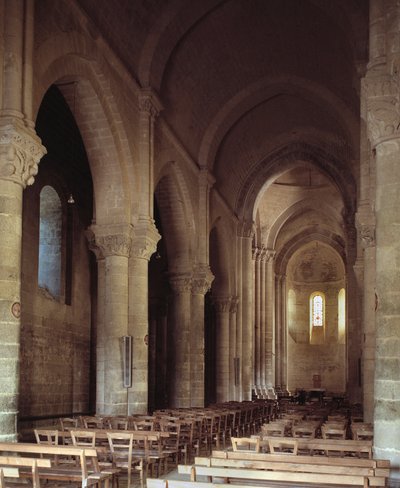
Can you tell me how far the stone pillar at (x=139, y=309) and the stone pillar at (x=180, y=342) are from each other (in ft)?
22.6

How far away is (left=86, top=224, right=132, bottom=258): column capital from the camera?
20992mm

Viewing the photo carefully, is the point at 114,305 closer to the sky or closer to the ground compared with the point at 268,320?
closer to the sky

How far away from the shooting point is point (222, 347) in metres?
36.1

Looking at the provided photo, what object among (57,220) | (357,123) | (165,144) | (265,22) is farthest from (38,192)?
(357,123)

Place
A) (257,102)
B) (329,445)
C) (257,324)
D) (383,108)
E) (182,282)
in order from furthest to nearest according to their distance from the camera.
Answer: (257,324), (257,102), (182,282), (383,108), (329,445)

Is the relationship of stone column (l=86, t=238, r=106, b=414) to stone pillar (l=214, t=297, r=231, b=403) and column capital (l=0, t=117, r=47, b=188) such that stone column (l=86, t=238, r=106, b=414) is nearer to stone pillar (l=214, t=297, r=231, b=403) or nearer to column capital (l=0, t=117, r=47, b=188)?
column capital (l=0, t=117, r=47, b=188)

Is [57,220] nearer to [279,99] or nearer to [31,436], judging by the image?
[31,436]

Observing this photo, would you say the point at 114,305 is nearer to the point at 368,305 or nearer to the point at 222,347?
the point at 368,305

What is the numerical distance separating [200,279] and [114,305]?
9135 millimetres

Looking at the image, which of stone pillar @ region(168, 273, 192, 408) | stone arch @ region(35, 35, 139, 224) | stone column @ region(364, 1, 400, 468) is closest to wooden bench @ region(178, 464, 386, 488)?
stone column @ region(364, 1, 400, 468)

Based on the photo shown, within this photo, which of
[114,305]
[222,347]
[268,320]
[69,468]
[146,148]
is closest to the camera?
[69,468]

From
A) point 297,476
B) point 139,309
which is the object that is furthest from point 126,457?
point 139,309

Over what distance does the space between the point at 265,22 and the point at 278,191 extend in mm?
23235

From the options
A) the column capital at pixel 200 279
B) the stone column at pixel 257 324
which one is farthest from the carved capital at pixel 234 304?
the stone column at pixel 257 324
